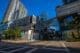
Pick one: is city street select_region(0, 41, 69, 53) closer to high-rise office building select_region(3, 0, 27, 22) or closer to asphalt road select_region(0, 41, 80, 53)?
asphalt road select_region(0, 41, 80, 53)

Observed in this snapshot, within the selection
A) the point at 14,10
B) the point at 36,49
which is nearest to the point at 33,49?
the point at 36,49

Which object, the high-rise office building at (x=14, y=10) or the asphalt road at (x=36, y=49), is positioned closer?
the asphalt road at (x=36, y=49)

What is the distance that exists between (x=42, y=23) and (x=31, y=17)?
169 inches

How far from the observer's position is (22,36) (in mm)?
65312

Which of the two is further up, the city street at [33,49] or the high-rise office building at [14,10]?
the high-rise office building at [14,10]

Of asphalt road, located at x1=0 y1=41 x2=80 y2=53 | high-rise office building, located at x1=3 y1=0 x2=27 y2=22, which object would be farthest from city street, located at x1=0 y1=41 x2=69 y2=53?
high-rise office building, located at x1=3 y1=0 x2=27 y2=22

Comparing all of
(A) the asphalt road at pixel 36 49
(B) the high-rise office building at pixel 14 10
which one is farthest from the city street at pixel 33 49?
(B) the high-rise office building at pixel 14 10

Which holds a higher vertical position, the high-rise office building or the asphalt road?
the high-rise office building

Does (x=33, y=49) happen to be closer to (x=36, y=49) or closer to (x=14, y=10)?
(x=36, y=49)

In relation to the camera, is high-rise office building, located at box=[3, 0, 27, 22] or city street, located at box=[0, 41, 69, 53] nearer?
city street, located at box=[0, 41, 69, 53]

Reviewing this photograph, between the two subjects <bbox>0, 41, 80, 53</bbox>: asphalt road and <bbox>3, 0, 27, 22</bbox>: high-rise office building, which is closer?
<bbox>0, 41, 80, 53</bbox>: asphalt road

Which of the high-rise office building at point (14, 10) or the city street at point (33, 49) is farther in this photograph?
the high-rise office building at point (14, 10)

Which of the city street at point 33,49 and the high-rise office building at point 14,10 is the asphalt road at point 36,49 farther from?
the high-rise office building at point 14,10

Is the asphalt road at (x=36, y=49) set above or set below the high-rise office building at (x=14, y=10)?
below
